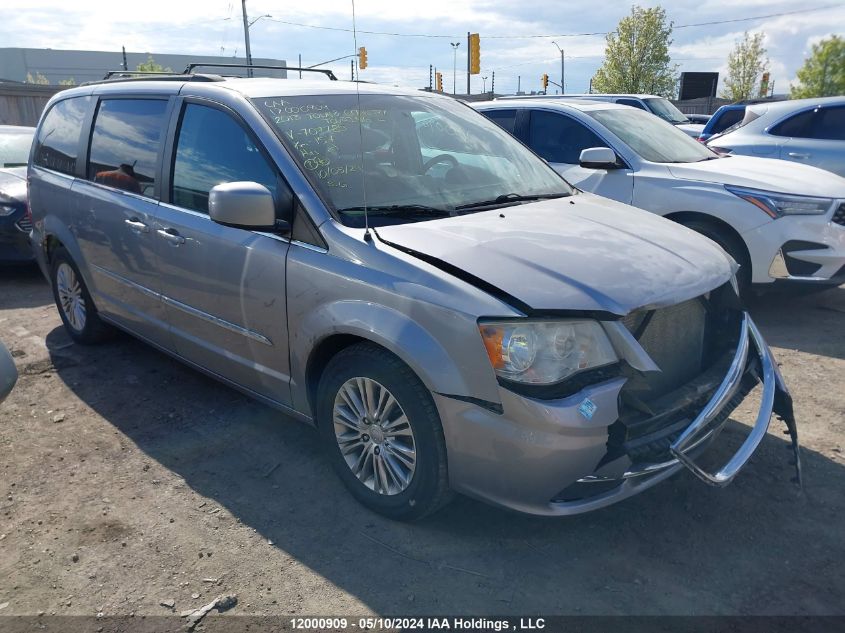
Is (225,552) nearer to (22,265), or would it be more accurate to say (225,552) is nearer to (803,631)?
(803,631)

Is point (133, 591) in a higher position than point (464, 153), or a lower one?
lower

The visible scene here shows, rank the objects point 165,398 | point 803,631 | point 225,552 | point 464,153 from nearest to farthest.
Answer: point 803,631 < point 225,552 < point 464,153 < point 165,398

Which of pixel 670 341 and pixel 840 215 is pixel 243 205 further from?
pixel 840 215

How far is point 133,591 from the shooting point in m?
2.72

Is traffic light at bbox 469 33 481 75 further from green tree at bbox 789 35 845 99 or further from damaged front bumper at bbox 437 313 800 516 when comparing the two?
damaged front bumper at bbox 437 313 800 516

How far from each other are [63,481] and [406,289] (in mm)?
2112

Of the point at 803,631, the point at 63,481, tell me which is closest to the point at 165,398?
the point at 63,481

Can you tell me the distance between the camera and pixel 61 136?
16.8ft

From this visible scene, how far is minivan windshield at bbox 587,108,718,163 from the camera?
6.27 meters

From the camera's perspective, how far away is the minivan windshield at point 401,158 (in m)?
3.28

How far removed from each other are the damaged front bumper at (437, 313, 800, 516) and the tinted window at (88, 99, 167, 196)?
98.9 inches

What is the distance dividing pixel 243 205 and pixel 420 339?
1.02 m

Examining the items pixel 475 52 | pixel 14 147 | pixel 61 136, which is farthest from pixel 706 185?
pixel 475 52

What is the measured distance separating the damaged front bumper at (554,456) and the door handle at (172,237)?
1867mm
